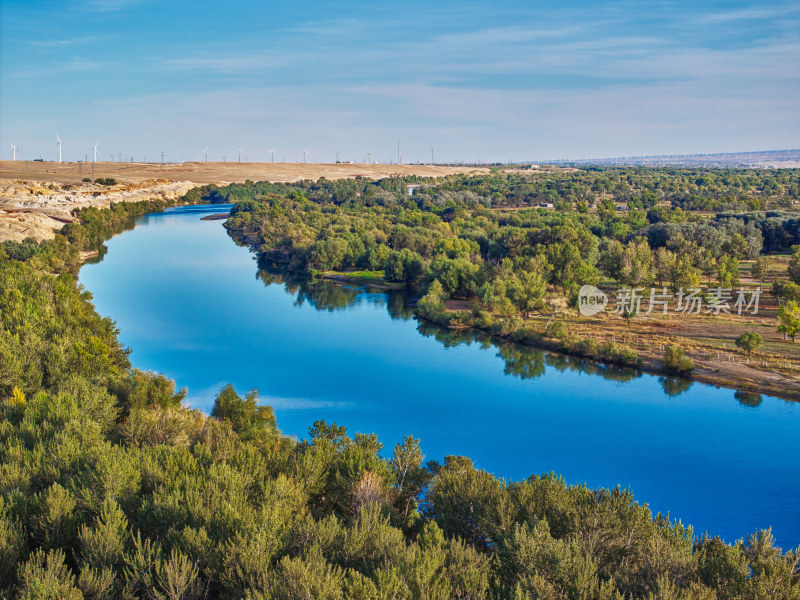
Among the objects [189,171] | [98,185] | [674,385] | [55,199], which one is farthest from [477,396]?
[189,171]

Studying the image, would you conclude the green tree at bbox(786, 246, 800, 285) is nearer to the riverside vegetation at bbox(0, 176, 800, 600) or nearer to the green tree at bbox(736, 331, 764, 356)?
the green tree at bbox(736, 331, 764, 356)

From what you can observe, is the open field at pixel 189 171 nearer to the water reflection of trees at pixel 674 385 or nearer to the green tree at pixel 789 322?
the water reflection of trees at pixel 674 385

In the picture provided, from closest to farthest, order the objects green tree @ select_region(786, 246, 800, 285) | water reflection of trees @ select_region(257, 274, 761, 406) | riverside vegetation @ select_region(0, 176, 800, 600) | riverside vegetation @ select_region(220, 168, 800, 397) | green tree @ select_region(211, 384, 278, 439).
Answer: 1. riverside vegetation @ select_region(0, 176, 800, 600)
2. green tree @ select_region(211, 384, 278, 439)
3. water reflection of trees @ select_region(257, 274, 761, 406)
4. riverside vegetation @ select_region(220, 168, 800, 397)
5. green tree @ select_region(786, 246, 800, 285)

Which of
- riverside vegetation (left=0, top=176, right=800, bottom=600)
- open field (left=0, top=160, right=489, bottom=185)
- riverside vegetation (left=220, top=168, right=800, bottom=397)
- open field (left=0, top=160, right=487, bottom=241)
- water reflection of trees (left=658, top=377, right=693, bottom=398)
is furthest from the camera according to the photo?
open field (left=0, top=160, right=489, bottom=185)

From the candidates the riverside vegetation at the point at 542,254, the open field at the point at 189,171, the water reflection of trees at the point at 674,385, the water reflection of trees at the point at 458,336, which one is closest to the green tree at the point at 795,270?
the riverside vegetation at the point at 542,254

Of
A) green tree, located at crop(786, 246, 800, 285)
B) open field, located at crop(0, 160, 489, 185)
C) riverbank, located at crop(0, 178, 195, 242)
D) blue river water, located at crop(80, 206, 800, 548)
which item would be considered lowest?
blue river water, located at crop(80, 206, 800, 548)

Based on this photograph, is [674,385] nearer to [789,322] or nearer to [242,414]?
[789,322]

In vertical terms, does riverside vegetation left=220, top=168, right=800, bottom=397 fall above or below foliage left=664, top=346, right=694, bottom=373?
above

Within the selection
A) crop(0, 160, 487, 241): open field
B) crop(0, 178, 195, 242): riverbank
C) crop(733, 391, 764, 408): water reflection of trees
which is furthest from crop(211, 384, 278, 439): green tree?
crop(0, 160, 487, 241): open field
